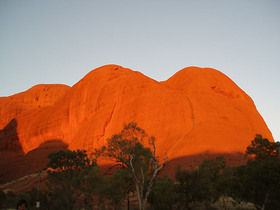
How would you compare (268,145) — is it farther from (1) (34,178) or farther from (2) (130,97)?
(1) (34,178)

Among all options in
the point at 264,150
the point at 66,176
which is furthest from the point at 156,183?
the point at 264,150

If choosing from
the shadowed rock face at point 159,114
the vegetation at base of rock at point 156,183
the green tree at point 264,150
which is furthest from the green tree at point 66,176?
the green tree at point 264,150

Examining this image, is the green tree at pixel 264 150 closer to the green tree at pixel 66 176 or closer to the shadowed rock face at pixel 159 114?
the shadowed rock face at pixel 159 114

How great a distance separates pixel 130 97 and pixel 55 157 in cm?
2978

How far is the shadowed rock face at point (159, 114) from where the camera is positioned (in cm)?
4975

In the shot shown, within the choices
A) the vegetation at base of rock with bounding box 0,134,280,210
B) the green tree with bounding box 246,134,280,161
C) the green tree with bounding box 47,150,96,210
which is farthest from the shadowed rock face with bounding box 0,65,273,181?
the green tree with bounding box 47,150,96,210

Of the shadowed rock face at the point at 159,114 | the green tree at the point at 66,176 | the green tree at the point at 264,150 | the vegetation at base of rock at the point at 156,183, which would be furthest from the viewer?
the shadowed rock face at the point at 159,114

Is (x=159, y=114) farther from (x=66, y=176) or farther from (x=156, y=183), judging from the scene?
(x=66, y=176)

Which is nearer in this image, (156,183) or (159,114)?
(156,183)

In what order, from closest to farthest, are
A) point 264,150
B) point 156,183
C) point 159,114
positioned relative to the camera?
point 156,183 < point 264,150 < point 159,114

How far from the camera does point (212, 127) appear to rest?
50.4m

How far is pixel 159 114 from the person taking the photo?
5597cm

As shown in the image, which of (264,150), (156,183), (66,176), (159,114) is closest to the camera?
(156,183)

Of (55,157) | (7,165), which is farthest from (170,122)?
(7,165)
